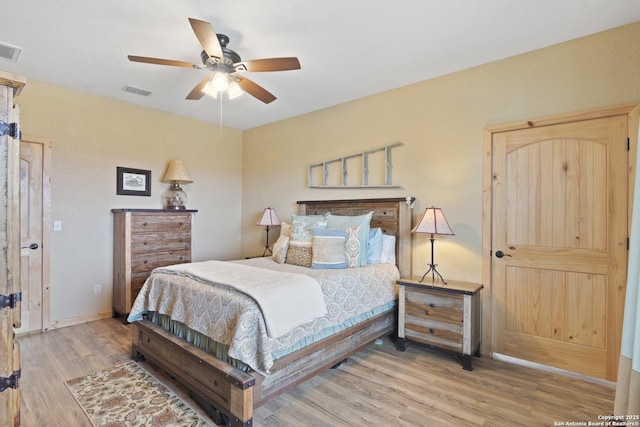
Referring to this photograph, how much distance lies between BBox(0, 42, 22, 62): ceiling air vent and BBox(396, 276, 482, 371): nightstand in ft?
12.8

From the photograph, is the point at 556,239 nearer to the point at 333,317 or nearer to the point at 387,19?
the point at 333,317

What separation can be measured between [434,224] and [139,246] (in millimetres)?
3309

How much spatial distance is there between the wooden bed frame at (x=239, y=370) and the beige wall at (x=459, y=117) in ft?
1.38

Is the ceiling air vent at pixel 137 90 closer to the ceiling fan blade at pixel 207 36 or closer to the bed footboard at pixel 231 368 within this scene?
the ceiling fan blade at pixel 207 36

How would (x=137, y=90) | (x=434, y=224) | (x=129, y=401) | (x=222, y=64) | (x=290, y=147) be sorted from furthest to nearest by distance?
(x=290, y=147) < (x=137, y=90) < (x=434, y=224) < (x=222, y=64) < (x=129, y=401)

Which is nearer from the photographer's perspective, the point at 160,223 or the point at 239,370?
the point at 239,370

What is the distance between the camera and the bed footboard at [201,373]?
Result: 5.96 ft

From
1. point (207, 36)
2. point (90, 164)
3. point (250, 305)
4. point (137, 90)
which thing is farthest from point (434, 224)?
point (90, 164)

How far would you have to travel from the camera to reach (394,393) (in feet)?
7.45

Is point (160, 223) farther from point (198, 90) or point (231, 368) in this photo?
point (231, 368)

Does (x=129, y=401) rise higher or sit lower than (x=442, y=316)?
lower

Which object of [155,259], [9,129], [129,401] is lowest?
[129,401]

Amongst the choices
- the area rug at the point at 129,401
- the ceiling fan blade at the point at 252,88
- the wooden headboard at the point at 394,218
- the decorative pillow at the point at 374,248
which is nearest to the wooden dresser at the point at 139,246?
the area rug at the point at 129,401

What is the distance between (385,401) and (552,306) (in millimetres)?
1607
